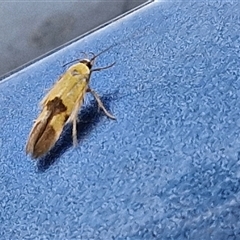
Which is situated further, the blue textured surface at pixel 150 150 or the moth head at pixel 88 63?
the moth head at pixel 88 63

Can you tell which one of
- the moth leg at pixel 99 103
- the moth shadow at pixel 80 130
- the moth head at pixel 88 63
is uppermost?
the moth head at pixel 88 63

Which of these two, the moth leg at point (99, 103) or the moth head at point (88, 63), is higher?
the moth head at point (88, 63)

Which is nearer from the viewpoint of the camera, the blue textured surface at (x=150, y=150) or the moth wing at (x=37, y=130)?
the blue textured surface at (x=150, y=150)

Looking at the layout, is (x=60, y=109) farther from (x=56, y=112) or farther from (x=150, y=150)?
(x=150, y=150)

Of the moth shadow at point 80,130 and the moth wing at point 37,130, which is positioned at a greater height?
the moth wing at point 37,130

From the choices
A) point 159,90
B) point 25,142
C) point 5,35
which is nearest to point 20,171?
point 25,142

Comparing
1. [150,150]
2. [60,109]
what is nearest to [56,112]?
[60,109]

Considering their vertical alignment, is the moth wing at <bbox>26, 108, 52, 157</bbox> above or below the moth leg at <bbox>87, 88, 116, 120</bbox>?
above
